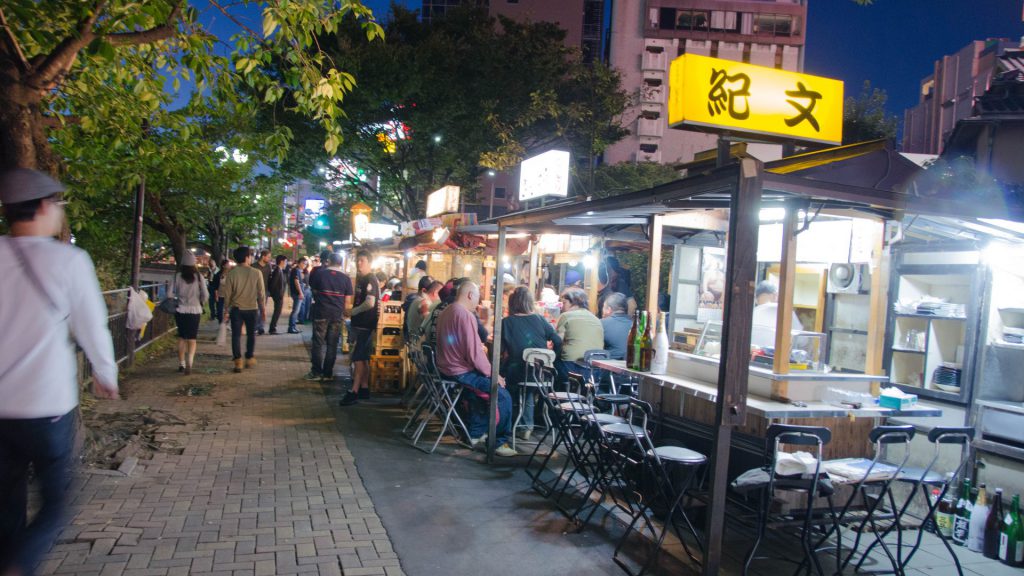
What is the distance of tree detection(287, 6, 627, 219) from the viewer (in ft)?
64.0

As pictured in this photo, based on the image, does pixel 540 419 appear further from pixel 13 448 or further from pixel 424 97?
pixel 424 97

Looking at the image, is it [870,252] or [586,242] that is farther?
[586,242]

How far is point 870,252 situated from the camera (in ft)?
17.6

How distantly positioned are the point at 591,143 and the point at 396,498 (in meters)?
19.6

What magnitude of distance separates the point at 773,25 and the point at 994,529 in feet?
188

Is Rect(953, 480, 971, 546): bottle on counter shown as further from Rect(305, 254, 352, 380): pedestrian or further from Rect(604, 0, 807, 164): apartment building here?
Rect(604, 0, 807, 164): apartment building

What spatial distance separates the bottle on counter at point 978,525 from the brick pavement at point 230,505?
4666 mm

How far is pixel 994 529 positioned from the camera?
5078 mm

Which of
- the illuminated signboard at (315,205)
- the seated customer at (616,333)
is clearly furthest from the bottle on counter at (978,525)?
the illuminated signboard at (315,205)

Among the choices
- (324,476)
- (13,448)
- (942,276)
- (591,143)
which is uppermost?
(591,143)

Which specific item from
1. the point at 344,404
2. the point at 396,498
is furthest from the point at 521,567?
the point at 344,404

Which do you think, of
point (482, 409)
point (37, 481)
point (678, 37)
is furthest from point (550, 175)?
point (678, 37)

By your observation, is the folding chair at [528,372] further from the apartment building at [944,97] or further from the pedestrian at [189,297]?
the apartment building at [944,97]

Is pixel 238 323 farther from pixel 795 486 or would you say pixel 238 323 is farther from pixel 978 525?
pixel 978 525
